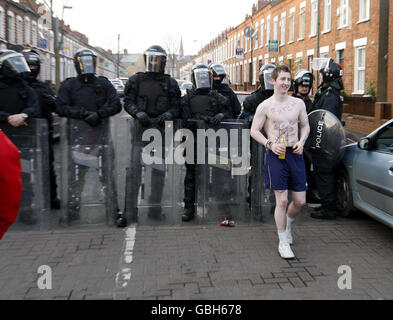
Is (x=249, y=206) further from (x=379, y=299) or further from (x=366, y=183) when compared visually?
(x=379, y=299)

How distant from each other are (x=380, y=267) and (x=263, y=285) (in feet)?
4.23

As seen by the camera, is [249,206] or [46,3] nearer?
[249,206]

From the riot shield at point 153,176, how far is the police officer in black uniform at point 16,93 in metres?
1.24

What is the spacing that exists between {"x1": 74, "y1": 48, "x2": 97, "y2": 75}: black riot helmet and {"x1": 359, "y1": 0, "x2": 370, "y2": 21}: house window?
17960 millimetres

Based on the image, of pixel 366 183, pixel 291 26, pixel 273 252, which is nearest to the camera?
pixel 273 252

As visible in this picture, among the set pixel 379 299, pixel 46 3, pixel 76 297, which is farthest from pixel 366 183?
pixel 46 3

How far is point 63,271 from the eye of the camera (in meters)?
4.30

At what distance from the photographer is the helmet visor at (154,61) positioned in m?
5.69

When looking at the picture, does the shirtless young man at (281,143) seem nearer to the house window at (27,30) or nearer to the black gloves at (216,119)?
the black gloves at (216,119)

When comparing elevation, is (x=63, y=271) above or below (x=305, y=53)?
below

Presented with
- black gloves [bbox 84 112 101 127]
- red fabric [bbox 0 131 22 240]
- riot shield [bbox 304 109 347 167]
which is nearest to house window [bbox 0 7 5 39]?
black gloves [bbox 84 112 101 127]

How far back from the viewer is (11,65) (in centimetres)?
558

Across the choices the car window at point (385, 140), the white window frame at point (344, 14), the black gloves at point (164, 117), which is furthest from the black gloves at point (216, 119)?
the white window frame at point (344, 14)

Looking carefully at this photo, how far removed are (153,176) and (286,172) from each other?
6.27 ft
